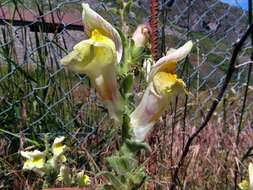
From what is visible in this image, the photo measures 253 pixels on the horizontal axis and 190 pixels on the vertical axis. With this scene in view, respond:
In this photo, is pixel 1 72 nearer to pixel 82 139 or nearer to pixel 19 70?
pixel 19 70

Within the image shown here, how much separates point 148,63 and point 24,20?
2.09m

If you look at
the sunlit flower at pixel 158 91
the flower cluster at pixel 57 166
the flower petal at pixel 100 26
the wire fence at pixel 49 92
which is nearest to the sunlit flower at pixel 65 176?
the flower cluster at pixel 57 166

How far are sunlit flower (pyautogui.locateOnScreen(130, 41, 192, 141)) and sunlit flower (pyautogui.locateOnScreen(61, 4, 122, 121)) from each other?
1.6 inches

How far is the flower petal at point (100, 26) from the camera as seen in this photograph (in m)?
1.02

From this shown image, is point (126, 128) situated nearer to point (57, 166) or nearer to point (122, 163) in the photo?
point (122, 163)

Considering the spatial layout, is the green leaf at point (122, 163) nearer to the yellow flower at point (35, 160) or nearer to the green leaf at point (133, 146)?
the green leaf at point (133, 146)

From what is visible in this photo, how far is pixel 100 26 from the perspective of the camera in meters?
1.02

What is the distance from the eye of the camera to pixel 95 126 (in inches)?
118

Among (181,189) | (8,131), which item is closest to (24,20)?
(8,131)

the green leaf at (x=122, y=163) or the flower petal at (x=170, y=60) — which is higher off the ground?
the flower petal at (x=170, y=60)

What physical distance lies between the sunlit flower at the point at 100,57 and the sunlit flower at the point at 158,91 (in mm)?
41

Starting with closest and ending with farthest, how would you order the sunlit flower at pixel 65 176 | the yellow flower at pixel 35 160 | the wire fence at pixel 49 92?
the sunlit flower at pixel 65 176, the yellow flower at pixel 35 160, the wire fence at pixel 49 92

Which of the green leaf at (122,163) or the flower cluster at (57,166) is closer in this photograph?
the green leaf at (122,163)

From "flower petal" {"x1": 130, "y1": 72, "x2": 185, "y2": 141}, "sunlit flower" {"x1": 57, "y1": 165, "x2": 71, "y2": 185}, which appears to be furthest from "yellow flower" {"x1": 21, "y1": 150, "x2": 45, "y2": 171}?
"flower petal" {"x1": 130, "y1": 72, "x2": 185, "y2": 141}
